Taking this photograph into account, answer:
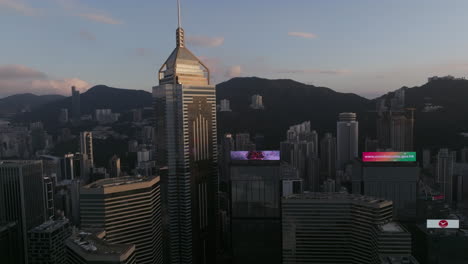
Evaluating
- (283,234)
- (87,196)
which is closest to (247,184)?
(283,234)

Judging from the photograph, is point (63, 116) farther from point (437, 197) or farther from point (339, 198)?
point (437, 197)

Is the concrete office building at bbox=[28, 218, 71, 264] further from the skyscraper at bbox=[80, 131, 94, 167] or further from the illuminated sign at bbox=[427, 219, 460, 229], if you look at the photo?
the illuminated sign at bbox=[427, 219, 460, 229]

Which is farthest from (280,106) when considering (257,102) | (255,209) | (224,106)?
(255,209)

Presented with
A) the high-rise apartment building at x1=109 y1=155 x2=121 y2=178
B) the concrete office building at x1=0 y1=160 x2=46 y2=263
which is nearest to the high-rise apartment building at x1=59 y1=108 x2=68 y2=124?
the high-rise apartment building at x1=109 y1=155 x2=121 y2=178

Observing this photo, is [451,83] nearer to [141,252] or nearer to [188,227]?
[188,227]

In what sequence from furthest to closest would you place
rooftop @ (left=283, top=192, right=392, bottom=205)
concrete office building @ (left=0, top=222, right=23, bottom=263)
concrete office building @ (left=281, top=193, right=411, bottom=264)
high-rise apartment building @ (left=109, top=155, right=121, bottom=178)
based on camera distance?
high-rise apartment building @ (left=109, top=155, right=121, bottom=178) < concrete office building @ (left=0, top=222, right=23, bottom=263) < rooftop @ (left=283, top=192, right=392, bottom=205) < concrete office building @ (left=281, top=193, right=411, bottom=264)

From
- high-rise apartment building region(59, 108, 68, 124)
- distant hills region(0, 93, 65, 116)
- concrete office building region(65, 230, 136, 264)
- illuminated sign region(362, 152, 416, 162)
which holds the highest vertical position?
distant hills region(0, 93, 65, 116)
